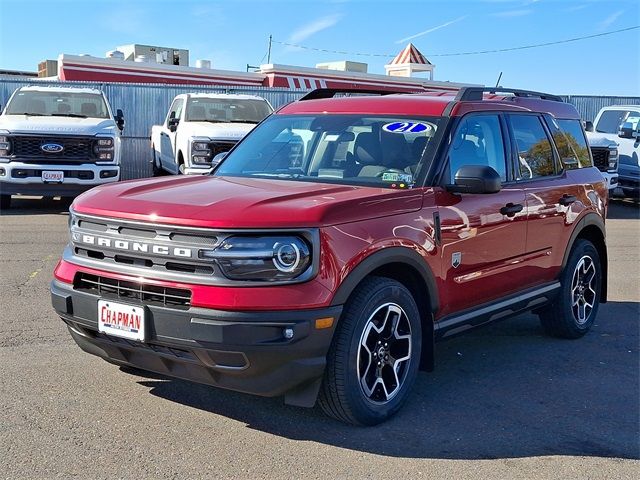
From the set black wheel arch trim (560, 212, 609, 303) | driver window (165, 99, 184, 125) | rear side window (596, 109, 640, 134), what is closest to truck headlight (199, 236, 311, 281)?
black wheel arch trim (560, 212, 609, 303)

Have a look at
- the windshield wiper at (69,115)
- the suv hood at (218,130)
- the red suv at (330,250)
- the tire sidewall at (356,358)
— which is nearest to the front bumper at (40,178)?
the windshield wiper at (69,115)

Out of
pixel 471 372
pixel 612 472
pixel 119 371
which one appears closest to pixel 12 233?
pixel 119 371

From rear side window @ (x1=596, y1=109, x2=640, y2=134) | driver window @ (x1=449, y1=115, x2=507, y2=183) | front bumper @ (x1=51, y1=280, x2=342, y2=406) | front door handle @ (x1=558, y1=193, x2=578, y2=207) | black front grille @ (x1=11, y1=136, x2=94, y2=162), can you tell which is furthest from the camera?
rear side window @ (x1=596, y1=109, x2=640, y2=134)

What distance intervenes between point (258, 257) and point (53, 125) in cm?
1003

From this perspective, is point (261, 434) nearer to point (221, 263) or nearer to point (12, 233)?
point (221, 263)

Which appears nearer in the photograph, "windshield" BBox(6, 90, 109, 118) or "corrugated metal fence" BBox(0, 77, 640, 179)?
"windshield" BBox(6, 90, 109, 118)

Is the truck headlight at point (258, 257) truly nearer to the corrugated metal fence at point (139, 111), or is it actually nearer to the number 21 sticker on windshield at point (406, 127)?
the number 21 sticker on windshield at point (406, 127)

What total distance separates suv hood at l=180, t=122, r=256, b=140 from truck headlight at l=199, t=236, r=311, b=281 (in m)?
8.96

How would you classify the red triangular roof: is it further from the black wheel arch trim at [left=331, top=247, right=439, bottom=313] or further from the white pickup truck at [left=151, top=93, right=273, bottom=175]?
the black wheel arch trim at [left=331, top=247, right=439, bottom=313]

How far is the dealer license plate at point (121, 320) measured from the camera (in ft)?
12.7

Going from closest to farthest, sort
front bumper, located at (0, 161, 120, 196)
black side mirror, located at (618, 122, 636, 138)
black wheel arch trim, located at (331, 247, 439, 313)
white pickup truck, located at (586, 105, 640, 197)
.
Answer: black wheel arch trim, located at (331, 247, 439, 313), front bumper, located at (0, 161, 120, 196), black side mirror, located at (618, 122, 636, 138), white pickup truck, located at (586, 105, 640, 197)

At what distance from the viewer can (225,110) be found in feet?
46.4

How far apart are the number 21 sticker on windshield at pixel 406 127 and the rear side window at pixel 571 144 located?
1.69 metres

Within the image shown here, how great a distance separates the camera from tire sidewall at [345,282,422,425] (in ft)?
13.2
